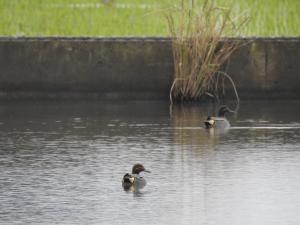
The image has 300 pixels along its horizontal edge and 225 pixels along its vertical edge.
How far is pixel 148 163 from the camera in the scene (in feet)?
48.5

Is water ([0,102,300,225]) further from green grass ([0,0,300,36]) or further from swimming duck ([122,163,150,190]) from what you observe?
green grass ([0,0,300,36])

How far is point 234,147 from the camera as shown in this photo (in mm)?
16281

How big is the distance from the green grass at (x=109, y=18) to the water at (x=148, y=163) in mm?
7023

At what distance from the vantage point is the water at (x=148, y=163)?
11617mm

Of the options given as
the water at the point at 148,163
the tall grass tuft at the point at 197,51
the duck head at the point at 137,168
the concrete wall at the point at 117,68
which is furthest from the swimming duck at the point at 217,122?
the duck head at the point at 137,168

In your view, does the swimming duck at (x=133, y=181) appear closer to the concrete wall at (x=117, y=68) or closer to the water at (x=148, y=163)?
the water at (x=148, y=163)

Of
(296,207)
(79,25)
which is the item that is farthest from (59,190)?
(79,25)

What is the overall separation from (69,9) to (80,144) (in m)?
15.6

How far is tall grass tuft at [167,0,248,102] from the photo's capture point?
2139cm

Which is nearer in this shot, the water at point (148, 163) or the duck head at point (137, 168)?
the water at point (148, 163)

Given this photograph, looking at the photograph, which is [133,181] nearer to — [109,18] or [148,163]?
[148,163]

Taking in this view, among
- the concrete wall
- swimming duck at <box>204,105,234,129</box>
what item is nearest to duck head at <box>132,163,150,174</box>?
swimming duck at <box>204,105,234,129</box>

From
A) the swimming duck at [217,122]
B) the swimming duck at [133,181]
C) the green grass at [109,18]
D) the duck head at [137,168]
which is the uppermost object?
the green grass at [109,18]

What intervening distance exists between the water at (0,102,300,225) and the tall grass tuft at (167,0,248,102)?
41cm
